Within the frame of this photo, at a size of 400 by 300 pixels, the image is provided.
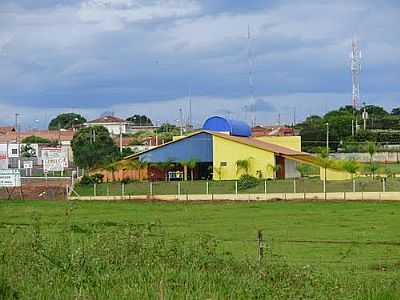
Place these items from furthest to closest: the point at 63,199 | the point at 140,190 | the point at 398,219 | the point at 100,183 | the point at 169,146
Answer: the point at 169,146
the point at 100,183
the point at 140,190
the point at 63,199
the point at 398,219

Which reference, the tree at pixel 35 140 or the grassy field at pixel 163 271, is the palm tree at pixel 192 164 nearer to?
the grassy field at pixel 163 271

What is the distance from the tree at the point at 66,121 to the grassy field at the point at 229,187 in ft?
392

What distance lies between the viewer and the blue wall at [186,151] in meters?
79.6

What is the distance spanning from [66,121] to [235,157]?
12171cm

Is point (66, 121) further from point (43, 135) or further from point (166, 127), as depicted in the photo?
point (43, 135)

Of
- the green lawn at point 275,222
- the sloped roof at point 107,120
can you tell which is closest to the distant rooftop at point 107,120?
the sloped roof at point 107,120

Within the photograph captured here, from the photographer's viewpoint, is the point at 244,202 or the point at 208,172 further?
the point at 208,172

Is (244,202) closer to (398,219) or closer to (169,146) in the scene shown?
(398,219)

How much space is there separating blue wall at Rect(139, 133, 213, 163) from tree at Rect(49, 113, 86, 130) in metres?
108

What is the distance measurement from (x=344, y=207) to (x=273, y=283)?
38.0 metres

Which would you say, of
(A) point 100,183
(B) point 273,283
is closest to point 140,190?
(A) point 100,183

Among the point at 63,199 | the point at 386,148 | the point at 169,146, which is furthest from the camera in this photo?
the point at 386,148

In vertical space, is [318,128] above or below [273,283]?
above

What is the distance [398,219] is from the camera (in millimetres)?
40250
